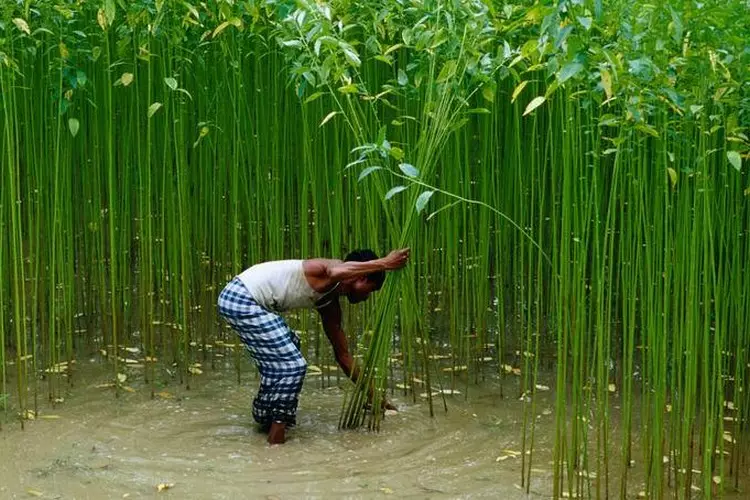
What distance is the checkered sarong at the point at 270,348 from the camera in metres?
4.88

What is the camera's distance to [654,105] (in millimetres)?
3977

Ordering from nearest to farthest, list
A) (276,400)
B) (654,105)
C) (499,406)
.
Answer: (654,105), (276,400), (499,406)

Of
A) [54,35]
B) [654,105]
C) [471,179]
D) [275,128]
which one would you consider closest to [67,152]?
[54,35]

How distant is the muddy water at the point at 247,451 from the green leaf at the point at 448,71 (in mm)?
1424

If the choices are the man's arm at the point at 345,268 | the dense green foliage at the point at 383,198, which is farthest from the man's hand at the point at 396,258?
the dense green foliage at the point at 383,198

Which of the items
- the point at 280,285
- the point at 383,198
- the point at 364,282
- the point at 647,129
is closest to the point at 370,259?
the point at 364,282

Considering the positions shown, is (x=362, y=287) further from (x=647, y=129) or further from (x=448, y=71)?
(x=647, y=129)

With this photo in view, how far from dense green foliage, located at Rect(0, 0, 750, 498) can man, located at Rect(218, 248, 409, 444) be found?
0.63ft

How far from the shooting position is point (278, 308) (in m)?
4.98

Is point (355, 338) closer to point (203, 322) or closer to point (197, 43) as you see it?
point (203, 322)

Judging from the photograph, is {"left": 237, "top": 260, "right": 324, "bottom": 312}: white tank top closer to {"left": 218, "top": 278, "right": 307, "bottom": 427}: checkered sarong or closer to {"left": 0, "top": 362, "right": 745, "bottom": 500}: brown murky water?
{"left": 218, "top": 278, "right": 307, "bottom": 427}: checkered sarong

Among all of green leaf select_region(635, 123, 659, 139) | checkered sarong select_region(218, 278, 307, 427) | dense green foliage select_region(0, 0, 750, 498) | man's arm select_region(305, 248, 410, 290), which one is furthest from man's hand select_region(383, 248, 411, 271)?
green leaf select_region(635, 123, 659, 139)

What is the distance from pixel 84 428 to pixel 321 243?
4.69ft

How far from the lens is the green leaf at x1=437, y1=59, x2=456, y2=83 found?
14.7ft
